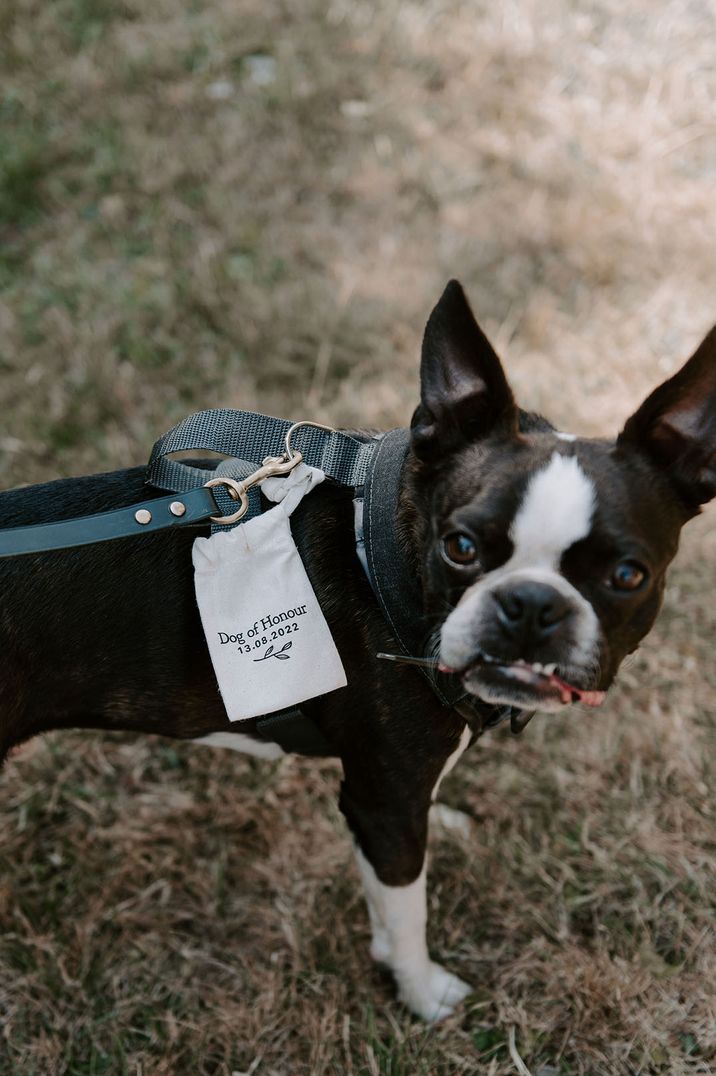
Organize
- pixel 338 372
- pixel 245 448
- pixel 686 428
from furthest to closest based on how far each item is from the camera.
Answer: pixel 338 372 < pixel 245 448 < pixel 686 428

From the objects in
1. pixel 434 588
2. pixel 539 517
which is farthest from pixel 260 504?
pixel 539 517

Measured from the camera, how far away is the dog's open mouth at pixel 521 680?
7.04 feet

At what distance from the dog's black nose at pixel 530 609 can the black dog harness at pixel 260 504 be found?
1.01 feet

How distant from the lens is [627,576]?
2.18 m

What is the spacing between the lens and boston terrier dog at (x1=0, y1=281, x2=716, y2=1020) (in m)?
2.13

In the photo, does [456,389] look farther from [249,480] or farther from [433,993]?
[433,993]

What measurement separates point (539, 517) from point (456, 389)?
429 millimetres

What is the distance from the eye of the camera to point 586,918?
3217mm

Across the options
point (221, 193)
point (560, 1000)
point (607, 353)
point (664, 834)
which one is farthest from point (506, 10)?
point (560, 1000)

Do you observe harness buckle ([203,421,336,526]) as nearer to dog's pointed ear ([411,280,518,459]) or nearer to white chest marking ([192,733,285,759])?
dog's pointed ear ([411,280,518,459])

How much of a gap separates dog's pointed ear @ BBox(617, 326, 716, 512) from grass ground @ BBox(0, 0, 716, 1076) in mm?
1562

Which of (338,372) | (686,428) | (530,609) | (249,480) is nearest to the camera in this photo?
(530,609)

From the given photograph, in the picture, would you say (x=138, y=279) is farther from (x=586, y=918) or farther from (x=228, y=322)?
(x=586, y=918)

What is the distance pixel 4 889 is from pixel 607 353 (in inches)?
153
